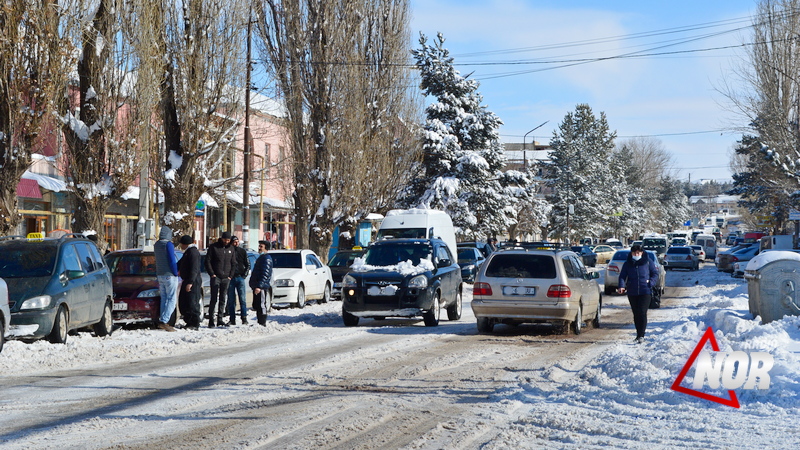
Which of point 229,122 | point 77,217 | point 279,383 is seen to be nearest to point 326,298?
point 229,122

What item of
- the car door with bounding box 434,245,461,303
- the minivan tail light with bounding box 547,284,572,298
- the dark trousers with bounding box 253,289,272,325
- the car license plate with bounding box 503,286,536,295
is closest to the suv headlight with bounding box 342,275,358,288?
the dark trousers with bounding box 253,289,272,325

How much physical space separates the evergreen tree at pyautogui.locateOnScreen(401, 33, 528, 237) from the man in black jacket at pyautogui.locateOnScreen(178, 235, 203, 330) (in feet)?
101

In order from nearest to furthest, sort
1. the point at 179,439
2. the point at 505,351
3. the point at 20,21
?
the point at 179,439
the point at 505,351
the point at 20,21

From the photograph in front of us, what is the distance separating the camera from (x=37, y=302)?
1365 centimetres

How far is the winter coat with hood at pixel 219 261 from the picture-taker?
17.6m

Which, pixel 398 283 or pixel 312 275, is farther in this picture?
pixel 312 275

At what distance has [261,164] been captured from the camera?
47.4 meters

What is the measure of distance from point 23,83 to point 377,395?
1343 cm

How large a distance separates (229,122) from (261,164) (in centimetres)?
2182

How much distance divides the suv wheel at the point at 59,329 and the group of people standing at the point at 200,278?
263cm

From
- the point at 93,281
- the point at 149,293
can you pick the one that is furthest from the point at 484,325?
the point at 93,281

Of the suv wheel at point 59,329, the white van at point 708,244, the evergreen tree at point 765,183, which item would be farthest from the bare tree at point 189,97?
the white van at point 708,244

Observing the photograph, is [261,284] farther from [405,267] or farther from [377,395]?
[377,395]

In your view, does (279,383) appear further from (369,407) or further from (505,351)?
(505,351)
